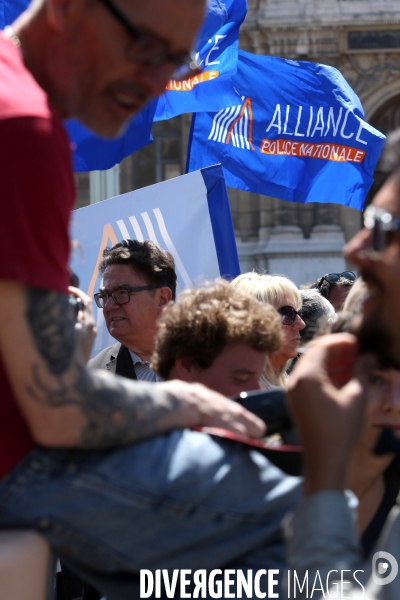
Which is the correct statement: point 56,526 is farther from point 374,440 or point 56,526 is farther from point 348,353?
point 374,440

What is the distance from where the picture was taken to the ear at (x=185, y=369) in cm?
236

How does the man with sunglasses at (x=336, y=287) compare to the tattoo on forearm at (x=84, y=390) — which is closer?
the tattoo on forearm at (x=84, y=390)

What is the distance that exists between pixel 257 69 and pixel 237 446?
17.2 feet

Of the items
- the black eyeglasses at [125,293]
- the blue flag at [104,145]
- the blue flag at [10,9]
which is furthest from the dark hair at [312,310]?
the blue flag at [10,9]

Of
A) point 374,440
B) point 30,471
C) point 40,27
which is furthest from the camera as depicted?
point 374,440

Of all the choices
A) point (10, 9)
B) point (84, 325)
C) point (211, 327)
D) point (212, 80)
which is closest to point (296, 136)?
point (212, 80)

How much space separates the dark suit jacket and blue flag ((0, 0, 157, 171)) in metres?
1.22

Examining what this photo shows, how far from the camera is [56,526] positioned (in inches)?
60.7

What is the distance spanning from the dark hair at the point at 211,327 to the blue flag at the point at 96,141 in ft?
7.81

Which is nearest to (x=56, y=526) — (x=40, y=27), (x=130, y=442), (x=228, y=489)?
(x=130, y=442)

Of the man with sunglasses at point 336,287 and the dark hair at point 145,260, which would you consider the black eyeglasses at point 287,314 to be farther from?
the man with sunglasses at point 336,287

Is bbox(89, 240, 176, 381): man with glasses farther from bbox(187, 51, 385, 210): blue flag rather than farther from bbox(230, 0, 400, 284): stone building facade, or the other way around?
bbox(230, 0, 400, 284): stone building facade

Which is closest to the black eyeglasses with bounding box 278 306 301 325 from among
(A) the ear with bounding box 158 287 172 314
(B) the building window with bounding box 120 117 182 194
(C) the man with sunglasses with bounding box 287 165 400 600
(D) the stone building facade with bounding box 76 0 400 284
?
(A) the ear with bounding box 158 287 172 314

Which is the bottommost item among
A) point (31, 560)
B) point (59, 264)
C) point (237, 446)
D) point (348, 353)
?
point (31, 560)
